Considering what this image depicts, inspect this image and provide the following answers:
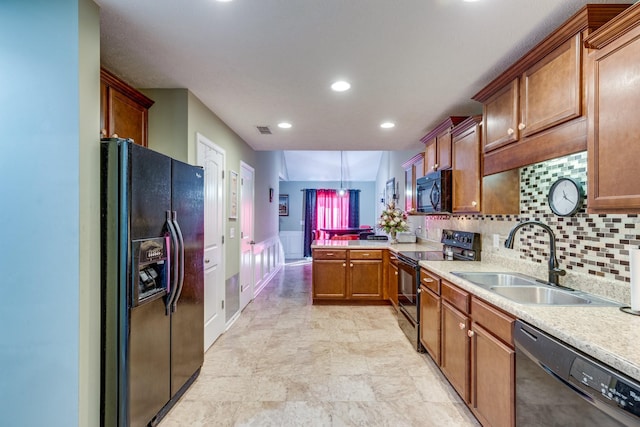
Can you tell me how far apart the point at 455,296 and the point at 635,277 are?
0.98 metres

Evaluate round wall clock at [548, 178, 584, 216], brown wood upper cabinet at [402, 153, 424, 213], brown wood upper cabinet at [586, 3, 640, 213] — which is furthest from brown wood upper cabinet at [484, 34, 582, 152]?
brown wood upper cabinet at [402, 153, 424, 213]

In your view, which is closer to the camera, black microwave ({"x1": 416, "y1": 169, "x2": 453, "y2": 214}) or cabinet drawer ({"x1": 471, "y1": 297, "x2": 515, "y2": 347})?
cabinet drawer ({"x1": 471, "y1": 297, "x2": 515, "y2": 347})

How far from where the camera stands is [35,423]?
155cm

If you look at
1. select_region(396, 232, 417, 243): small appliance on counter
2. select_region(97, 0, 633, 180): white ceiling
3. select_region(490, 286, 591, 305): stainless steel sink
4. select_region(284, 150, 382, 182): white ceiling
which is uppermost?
select_region(284, 150, 382, 182): white ceiling

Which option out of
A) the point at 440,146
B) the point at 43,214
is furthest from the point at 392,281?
the point at 43,214

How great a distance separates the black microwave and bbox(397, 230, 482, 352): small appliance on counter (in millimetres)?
326

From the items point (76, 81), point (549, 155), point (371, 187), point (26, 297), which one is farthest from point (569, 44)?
point (371, 187)

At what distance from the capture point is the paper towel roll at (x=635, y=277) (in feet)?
4.20

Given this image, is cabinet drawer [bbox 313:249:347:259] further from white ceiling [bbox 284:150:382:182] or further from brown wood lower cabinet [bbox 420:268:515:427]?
white ceiling [bbox 284:150:382:182]

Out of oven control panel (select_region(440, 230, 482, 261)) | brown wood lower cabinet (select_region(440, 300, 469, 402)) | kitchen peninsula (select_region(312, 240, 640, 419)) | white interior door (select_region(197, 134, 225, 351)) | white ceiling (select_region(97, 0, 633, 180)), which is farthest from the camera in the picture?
white interior door (select_region(197, 134, 225, 351))

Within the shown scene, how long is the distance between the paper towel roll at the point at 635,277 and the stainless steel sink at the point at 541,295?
0.26 metres

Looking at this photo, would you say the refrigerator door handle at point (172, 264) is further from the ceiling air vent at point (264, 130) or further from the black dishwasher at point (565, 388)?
the ceiling air vent at point (264, 130)

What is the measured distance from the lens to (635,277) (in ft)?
4.28

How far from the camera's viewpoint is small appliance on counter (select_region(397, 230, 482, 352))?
2.96m
